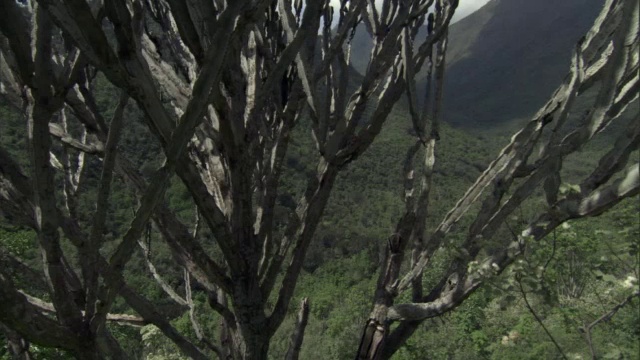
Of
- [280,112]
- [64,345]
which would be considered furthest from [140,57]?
[280,112]

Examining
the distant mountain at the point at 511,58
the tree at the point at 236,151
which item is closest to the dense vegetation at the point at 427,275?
the tree at the point at 236,151

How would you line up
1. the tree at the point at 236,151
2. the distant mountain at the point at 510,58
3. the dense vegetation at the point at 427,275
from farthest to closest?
the distant mountain at the point at 510,58, the dense vegetation at the point at 427,275, the tree at the point at 236,151

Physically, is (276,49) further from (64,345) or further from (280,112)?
(64,345)

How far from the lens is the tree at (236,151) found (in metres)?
0.94

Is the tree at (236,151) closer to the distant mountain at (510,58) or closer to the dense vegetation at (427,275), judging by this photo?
the dense vegetation at (427,275)

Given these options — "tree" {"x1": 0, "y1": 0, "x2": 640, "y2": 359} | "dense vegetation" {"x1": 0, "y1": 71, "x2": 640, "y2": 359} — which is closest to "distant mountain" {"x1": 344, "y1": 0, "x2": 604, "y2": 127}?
"dense vegetation" {"x1": 0, "y1": 71, "x2": 640, "y2": 359}

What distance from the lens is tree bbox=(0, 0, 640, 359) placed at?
3.09 ft

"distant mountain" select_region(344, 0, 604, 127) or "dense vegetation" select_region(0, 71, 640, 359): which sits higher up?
"distant mountain" select_region(344, 0, 604, 127)

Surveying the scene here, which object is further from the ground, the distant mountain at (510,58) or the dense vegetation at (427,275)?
the distant mountain at (510,58)

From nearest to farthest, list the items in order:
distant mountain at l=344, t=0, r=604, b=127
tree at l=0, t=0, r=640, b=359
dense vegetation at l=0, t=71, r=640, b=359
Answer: tree at l=0, t=0, r=640, b=359 → dense vegetation at l=0, t=71, r=640, b=359 → distant mountain at l=344, t=0, r=604, b=127

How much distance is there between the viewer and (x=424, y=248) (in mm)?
1635

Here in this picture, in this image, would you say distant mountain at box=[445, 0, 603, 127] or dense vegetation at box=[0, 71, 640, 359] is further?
distant mountain at box=[445, 0, 603, 127]

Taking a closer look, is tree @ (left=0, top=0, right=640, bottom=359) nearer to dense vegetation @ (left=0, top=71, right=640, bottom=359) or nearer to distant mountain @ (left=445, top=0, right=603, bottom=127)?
dense vegetation @ (left=0, top=71, right=640, bottom=359)

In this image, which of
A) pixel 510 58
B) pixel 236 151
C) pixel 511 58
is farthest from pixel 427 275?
pixel 510 58
